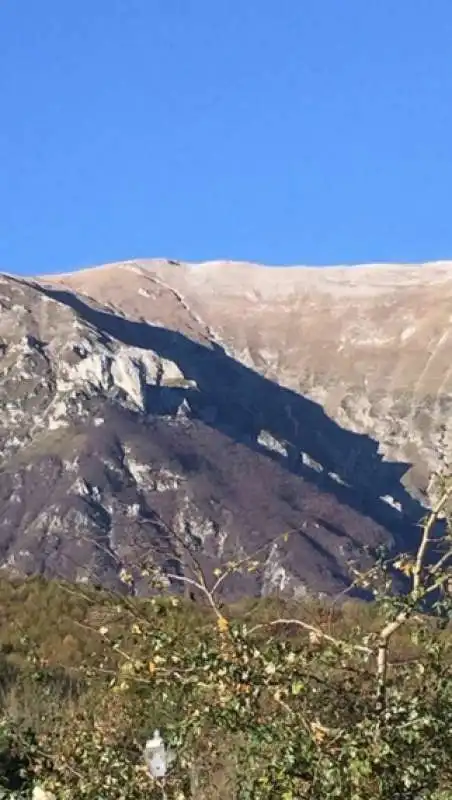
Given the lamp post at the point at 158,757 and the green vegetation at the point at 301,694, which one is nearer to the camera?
the green vegetation at the point at 301,694

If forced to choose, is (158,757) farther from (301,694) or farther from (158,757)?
(301,694)

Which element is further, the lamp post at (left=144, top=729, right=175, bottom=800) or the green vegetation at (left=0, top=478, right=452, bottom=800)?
the lamp post at (left=144, top=729, right=175, bottom=800)

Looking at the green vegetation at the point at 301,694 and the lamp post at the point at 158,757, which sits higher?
the green vegetation at the point at 301,694

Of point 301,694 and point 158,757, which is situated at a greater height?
point 301,694

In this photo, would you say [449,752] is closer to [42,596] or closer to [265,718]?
[265,718]

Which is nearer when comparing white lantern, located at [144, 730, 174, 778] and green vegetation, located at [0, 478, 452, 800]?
green vegetation, located at [0, 478, 452, 800]

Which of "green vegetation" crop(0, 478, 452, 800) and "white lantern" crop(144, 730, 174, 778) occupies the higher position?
"green vegetation" crop(0, 478, 452, 800)

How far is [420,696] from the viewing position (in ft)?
25.6

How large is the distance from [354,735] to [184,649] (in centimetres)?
119

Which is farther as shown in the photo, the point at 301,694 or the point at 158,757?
the point at 158,757

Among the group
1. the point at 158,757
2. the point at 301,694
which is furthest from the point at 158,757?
the point at 301,694

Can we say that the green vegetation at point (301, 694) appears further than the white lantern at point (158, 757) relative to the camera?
No

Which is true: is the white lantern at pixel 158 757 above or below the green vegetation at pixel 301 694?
below

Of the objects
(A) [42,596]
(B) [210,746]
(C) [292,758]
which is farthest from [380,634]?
(A) [42,596]
